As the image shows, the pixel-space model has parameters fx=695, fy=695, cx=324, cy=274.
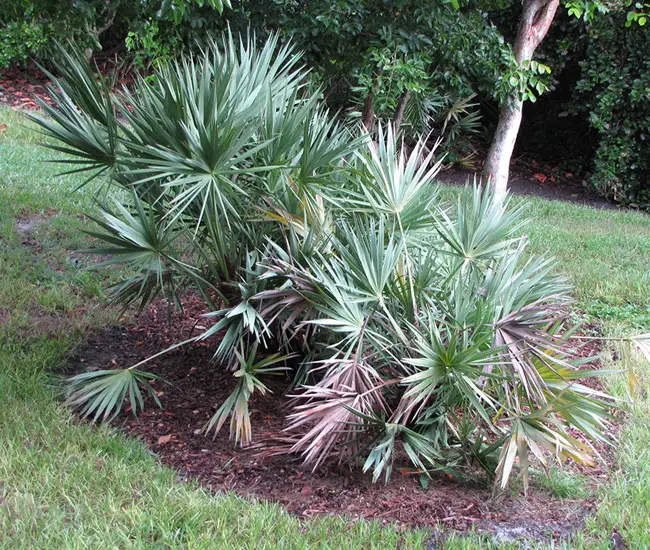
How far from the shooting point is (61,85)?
4391 millimetres

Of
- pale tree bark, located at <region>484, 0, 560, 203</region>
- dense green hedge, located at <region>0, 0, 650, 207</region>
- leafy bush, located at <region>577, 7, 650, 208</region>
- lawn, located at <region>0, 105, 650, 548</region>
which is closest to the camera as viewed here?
lawn, located at <region>0, 105, 650, 548</region>

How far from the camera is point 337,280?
396 centimetres

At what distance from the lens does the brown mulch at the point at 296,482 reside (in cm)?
358

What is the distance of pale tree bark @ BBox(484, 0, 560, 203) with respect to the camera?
8820 mm

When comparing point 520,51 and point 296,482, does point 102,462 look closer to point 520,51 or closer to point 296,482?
point 296,482

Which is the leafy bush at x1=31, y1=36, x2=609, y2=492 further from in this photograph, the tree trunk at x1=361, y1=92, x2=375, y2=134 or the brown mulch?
the tree trunk at x1=361, y1=92, x2=375, y2=134

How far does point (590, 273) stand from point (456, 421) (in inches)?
148

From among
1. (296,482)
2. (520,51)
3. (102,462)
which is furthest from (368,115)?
(102,462)

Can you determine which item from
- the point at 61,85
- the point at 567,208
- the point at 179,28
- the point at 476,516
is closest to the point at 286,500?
the point at 476,516

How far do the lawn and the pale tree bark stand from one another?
2.65 metres

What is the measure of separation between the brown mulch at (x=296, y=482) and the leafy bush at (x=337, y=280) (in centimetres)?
13

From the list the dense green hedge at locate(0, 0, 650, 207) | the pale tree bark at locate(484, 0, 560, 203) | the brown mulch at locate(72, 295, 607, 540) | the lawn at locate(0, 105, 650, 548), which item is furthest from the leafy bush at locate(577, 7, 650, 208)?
the brown mulch at locate(72, 295, 607, 540)

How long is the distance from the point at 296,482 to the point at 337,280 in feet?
3.81

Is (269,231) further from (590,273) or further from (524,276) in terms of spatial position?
(590,273)
